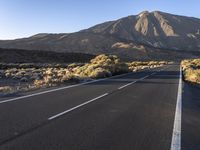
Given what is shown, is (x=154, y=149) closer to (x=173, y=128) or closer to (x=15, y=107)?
(x=173, y=128)

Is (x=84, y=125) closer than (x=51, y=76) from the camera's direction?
Yes

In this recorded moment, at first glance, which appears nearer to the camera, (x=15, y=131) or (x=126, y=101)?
(x=15, y=131)

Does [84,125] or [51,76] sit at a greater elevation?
[84,125]

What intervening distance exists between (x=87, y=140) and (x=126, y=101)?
24.3 feet

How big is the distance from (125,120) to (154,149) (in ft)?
10.2

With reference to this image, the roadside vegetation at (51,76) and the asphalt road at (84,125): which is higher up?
the asphalt road at (84,125)

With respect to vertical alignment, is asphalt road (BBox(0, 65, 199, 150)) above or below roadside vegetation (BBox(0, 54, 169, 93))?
above

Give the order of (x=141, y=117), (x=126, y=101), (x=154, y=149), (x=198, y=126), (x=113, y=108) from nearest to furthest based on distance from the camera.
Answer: (x=154, y=149)
(x=198, y=126)
(x=141, y=117)
(x=113, y=108)
(x=126, y=101)

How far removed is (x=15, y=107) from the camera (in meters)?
11.9

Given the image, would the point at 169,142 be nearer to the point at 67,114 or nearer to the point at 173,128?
the point at 173,128

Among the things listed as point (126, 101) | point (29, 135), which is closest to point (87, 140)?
point (29, 135)

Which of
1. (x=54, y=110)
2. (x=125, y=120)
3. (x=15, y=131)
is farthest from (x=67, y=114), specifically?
(x=15, y=131)

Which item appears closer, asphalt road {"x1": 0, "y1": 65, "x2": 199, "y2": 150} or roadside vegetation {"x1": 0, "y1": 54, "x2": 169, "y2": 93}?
asphalt road {"x1": 0, "y1": 65, "x2": 199, "y2": 150}

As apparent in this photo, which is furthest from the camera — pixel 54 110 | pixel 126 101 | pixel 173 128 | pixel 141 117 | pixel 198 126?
pixel 126 101
